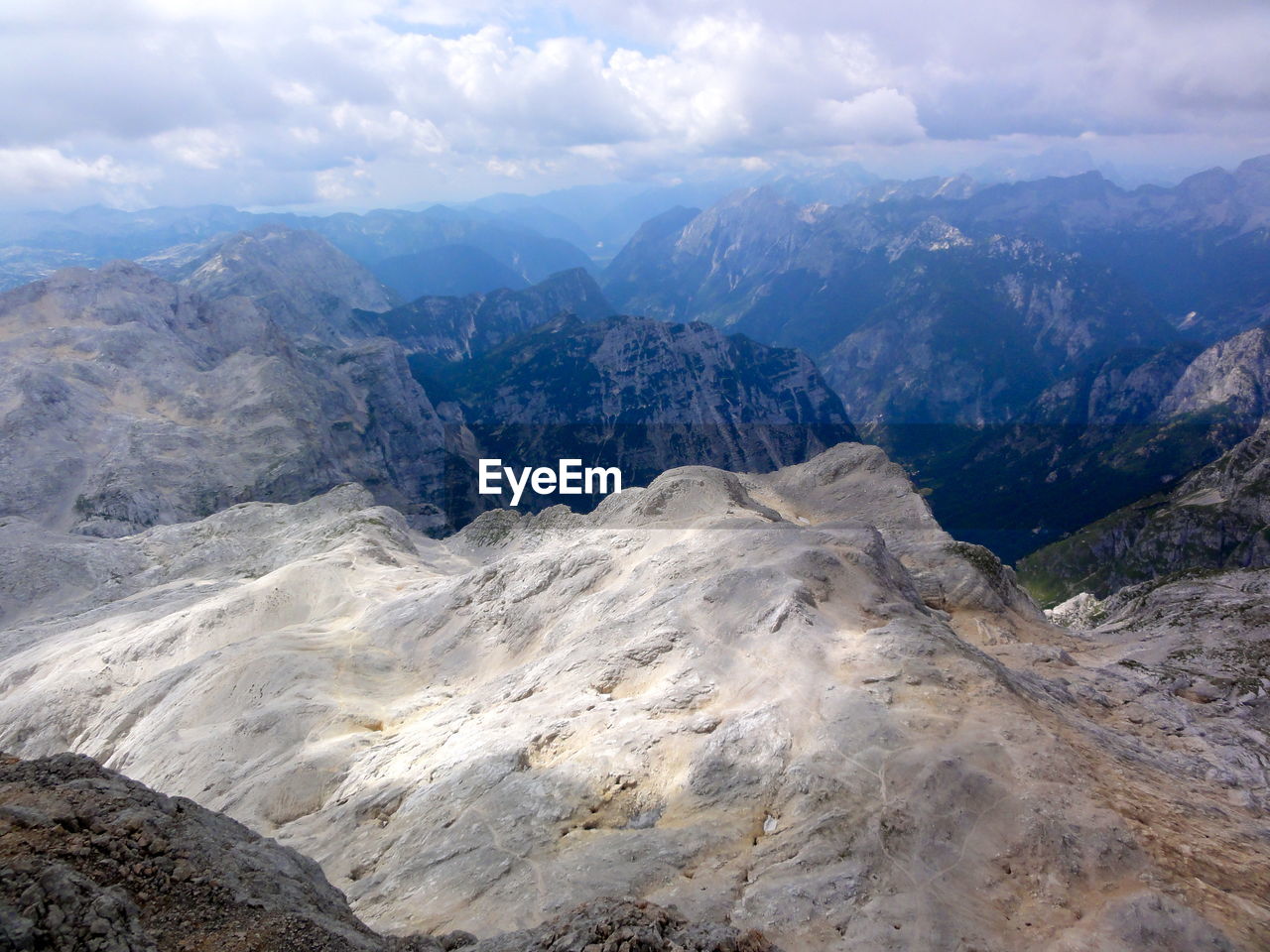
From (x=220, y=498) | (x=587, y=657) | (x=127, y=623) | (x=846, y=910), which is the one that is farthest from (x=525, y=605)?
(x=220, y=498)

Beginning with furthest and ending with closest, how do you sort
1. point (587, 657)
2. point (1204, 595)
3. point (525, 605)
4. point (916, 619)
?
point (1204, 595) < point (525, 605) < point (587, 657) < point (916, 619)

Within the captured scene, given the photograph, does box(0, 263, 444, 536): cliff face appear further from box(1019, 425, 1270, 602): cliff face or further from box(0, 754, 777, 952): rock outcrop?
box(1019, 425, 1270, 602): cliff face

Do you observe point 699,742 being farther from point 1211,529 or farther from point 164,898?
point 1211,529

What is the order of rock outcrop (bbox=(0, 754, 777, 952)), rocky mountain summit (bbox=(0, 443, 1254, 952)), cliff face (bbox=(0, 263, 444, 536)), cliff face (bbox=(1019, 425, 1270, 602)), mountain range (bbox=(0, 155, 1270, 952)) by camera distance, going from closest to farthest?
rock outcrop (bbox=(0, 754, 777, 952)) → mountain range (bbox=(0, 155, 1270, 952)) → rocky mountain summit (bbox=(0, 443, 1254, 952)) → cliff face (bbox=(0, 263, 444, 536)) → cliff face (bbox=(1019, 425, 1270, 602))

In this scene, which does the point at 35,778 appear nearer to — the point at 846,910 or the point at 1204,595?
the point at 846,910

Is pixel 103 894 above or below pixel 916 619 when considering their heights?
above

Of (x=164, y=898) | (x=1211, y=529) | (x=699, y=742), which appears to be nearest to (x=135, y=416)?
(x=699, y=742)

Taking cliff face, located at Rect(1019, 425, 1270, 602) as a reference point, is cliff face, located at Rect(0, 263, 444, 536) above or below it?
above

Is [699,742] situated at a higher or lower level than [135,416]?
higher

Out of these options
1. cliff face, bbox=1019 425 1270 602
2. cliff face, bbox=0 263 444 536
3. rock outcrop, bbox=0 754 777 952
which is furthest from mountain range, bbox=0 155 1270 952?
cliff face, bbox=1019 425 1270 602
